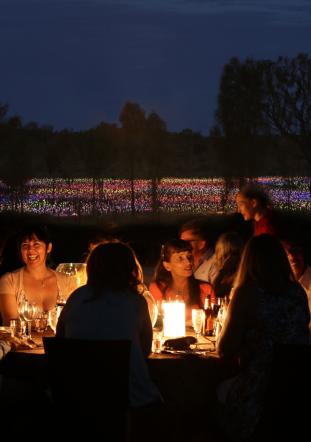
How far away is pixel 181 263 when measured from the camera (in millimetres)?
6152

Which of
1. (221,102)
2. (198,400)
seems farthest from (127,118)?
(198,400)

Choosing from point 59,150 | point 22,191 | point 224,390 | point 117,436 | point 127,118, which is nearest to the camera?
point 117,436

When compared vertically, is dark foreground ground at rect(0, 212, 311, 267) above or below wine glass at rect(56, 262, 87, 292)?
above

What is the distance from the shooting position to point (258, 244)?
14.7ft

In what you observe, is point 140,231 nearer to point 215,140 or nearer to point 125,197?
point 125,197

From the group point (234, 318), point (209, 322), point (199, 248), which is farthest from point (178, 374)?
point (199, 248)

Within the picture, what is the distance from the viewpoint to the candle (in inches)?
209

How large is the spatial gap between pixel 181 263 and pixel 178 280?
0.14 m

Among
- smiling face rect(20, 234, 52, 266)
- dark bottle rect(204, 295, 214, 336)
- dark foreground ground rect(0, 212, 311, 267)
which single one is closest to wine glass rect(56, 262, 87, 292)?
smiling face rect(20, 234, 52, 266)

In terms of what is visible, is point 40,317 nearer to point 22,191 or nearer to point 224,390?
point 224,390

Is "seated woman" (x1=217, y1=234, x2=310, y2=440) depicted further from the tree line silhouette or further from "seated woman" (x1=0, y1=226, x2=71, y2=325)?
the tree line silhouette

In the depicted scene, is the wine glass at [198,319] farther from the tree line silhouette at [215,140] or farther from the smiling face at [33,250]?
the tree line silhouette at [215,140]

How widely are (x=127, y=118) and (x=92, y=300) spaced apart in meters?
18.5

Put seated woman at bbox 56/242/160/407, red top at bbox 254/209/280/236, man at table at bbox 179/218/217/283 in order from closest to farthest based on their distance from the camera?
seated woman at bbox 56/242/160/407, man at table at bbox 179/218/217/283, red top at bbox 254/209/280/236
